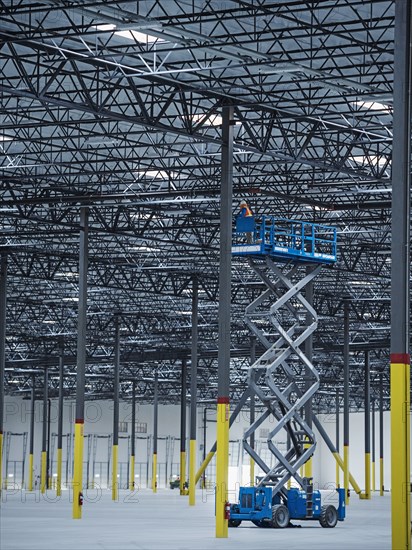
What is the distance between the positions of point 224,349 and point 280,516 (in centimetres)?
698

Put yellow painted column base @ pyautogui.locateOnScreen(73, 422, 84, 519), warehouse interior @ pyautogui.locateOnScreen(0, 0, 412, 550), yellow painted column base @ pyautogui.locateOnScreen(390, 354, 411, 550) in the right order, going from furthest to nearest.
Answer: yellow painted column base @ pyautogui.locateOnScreen(73, 422, 84, 519) < warehouse interior @ pyautogui.locateOnScreen(0, 0, 412, 550) < yellow painted column base @ pyautogui.locateOnScreen(390, 354, 411, 550)

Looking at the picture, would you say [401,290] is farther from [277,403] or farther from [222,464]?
[277,403]

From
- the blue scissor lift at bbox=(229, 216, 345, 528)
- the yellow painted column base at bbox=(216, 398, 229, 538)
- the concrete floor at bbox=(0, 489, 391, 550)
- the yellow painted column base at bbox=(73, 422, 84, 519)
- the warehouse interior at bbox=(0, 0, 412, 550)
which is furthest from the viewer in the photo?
the yellow painted column base at bbox=(73, 422, 84, 519)

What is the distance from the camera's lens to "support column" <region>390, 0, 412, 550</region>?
17672 millimetres

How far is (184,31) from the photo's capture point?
28.1m

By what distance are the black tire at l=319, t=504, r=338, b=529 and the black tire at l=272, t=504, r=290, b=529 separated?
145cm

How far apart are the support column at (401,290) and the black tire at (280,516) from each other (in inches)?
678

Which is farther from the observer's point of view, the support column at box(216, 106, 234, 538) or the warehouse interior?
the support column at box(216, 106, 234, 538)

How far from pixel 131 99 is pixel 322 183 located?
10.7 m

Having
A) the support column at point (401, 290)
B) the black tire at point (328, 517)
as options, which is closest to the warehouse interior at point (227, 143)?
the support column at point (401, 290)

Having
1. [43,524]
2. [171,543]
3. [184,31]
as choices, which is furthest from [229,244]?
[43,524]

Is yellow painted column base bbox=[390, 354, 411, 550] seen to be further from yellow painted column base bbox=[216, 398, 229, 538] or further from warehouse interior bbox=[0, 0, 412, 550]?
yellow painted column base bbox=[216, 398, 229, 538]

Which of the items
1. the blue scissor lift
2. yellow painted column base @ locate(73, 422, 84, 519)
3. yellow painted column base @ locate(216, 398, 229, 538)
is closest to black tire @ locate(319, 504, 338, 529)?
the blue scissor lift

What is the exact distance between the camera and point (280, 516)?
34969 mm
